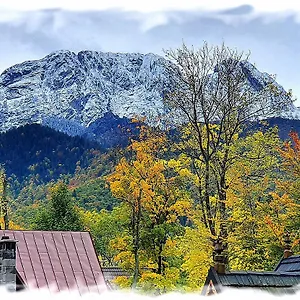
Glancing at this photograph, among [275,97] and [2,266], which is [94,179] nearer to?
[275,97]

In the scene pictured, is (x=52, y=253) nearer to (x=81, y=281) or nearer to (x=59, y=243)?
(x=59, y=243)

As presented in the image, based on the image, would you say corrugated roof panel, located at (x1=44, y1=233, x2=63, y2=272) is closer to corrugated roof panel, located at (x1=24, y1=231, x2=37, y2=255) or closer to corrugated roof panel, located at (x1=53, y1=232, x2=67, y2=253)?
corrugated roof panel, located at (x1=53, y1=232, x2=67, y2=253)

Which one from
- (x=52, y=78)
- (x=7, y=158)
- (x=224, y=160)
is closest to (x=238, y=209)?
(x=224, y=160)

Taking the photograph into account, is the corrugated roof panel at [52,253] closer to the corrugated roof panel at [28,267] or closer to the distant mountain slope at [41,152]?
the corrugated roof panel at [28,267]

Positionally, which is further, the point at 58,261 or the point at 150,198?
the point at 150,198

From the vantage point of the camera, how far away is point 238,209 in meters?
26.1

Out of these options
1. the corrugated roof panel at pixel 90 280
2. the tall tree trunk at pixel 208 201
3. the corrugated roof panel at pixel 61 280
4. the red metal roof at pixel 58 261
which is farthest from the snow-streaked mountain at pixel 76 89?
the corrugated roof panel at pixel 61 280

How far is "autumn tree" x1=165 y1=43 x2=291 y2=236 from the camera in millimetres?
26672

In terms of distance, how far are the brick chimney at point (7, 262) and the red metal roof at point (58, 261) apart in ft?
9.12

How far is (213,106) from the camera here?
1059 inches

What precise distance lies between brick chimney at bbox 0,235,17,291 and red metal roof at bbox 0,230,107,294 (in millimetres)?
2780

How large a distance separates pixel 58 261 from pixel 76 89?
167 meters

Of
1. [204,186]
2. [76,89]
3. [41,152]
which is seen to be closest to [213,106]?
[204,186]

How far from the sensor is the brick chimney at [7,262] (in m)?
12.3
